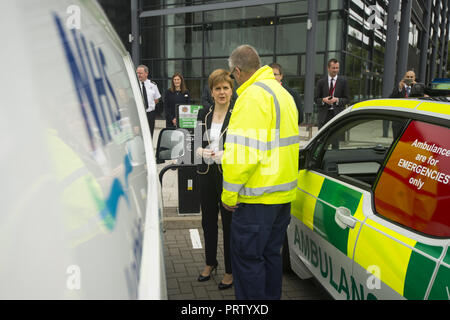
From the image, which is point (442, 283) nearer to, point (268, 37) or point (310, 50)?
point (310, 50)

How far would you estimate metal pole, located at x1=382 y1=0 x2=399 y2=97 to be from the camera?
11938 mm

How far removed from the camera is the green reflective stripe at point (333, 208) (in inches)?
88.0

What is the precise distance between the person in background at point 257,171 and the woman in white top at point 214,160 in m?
0.48

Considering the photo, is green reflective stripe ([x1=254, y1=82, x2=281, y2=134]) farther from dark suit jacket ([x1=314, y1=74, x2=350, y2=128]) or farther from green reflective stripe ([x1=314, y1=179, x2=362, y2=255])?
dark suit jacket ([x1=314, y1=74, x2=350, y2=128])

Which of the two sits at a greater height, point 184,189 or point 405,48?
point 405,48

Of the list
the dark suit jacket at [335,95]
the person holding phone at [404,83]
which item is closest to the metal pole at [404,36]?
the person holding phone at [404,83]

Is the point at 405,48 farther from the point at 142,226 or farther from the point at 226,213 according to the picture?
the point at 142,226

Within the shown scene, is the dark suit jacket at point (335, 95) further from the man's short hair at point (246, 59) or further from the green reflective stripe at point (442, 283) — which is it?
the green reflective stripe at point (442, 283)

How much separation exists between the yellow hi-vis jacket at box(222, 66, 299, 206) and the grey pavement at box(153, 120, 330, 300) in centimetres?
78

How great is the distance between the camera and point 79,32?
43.4 inches

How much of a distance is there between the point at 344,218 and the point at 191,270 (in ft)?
5.79

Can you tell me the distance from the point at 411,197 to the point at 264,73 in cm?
106
